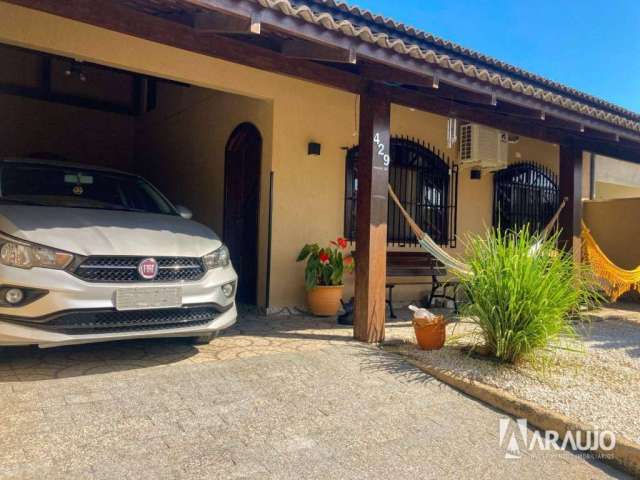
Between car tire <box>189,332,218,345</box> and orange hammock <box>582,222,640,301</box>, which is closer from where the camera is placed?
car tire <box>189,332,218,345</box>

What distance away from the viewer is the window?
736cm

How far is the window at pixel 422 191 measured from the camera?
24.1 feet

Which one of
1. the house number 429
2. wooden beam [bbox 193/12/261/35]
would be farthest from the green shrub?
wooden beam [bbox 193/12/261/35]

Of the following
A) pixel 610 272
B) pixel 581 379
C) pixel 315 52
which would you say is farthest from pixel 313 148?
pixel 610 272

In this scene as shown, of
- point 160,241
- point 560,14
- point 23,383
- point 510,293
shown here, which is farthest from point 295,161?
point 560,14

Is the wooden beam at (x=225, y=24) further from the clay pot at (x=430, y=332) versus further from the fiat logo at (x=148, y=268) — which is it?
the clay pot at (x=430, y=332)

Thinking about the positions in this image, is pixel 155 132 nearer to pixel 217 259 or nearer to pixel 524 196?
pixel 217 259

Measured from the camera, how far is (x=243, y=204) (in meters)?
7.19

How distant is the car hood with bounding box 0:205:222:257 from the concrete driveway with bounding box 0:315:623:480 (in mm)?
900

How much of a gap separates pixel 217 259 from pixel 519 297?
2.57 m

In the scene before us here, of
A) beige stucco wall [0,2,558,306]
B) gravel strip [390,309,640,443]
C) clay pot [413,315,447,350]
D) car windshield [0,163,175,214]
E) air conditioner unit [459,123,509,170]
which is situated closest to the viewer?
gravel strip [390,309,640,443]

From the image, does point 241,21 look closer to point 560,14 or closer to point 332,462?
point 332,462

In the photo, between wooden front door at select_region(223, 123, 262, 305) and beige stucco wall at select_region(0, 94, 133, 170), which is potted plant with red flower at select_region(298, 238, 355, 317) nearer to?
wooden front door at select_region(223, 123, 262, 305)

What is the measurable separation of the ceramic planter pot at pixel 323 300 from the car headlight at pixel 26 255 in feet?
11.0
